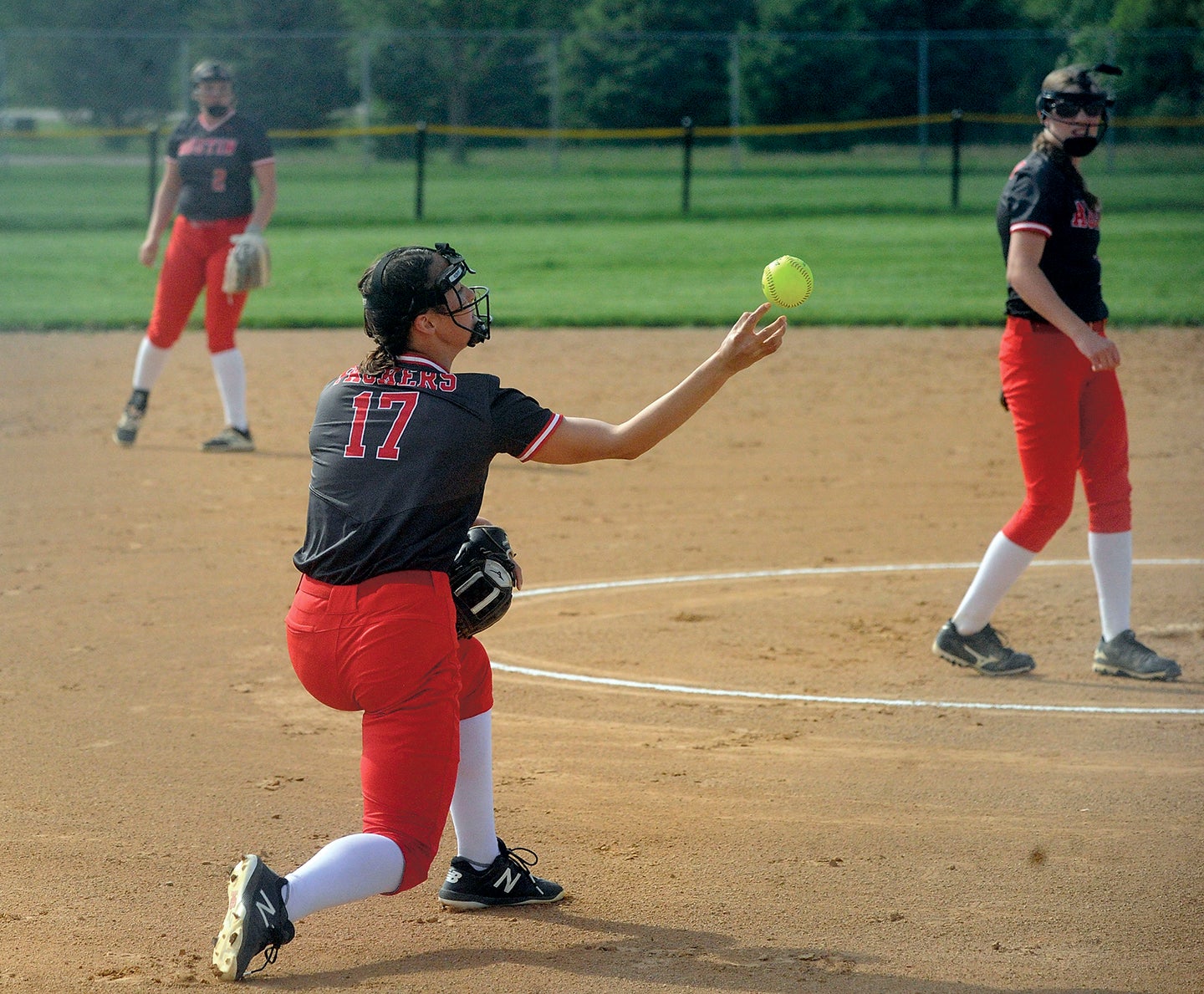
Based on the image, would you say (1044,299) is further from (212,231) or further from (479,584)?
(212,231)

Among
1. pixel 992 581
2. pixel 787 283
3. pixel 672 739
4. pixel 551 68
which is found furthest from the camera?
pixel 551 68

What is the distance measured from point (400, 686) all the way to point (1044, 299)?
304 cm

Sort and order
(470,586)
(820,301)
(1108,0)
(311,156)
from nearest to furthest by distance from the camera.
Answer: (470,586)
(820,301)
(311,156)
(1108,0)

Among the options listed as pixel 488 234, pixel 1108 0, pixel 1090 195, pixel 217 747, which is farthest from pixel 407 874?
pixel 1108 0

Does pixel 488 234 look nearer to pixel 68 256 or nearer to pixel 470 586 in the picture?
pixel 68 256

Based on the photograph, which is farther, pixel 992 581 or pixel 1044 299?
pixel 992 581

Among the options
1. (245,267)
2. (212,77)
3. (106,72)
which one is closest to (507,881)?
(245,267)

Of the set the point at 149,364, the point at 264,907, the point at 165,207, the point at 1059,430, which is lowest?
the point at 264,907

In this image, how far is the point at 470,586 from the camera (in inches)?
144

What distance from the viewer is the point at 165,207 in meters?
10.1

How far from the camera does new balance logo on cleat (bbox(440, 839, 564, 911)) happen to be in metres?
3.90

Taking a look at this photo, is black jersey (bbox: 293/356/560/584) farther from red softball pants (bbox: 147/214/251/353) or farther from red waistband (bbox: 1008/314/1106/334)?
red softball pants (bbox: 147/214/251/353)

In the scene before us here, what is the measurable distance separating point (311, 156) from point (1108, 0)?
20.6 m

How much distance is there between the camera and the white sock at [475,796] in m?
3.83
